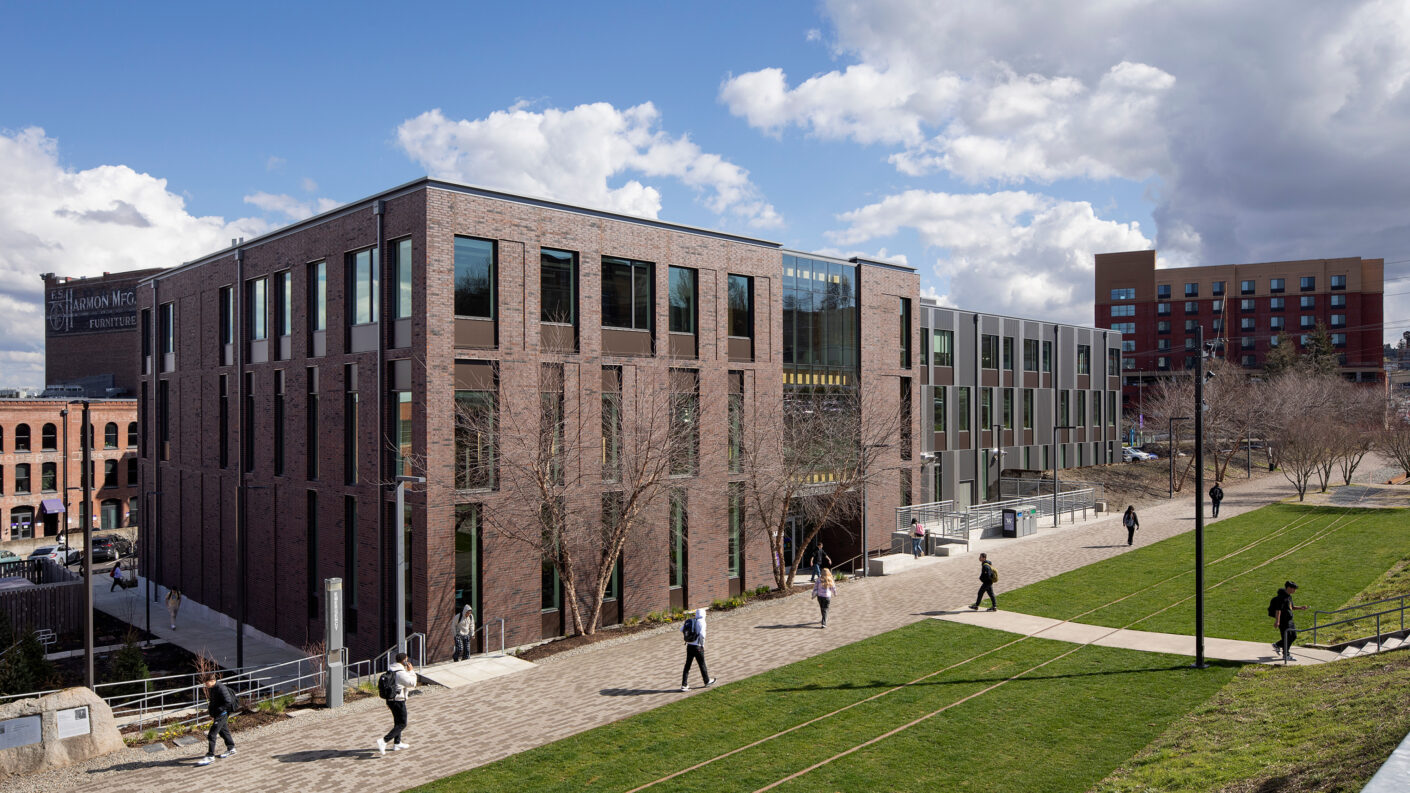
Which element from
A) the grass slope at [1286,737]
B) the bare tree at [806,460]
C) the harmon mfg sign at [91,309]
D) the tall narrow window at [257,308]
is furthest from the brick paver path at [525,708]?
the harmon mfg sign at [91,309]

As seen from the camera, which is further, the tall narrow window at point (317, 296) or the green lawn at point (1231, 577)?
the tall narrow window at point (317, 296)

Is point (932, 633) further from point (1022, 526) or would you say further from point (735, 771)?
point (1022, 526)

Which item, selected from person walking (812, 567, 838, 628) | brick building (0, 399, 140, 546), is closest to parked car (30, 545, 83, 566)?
brick building (0, 399, 140, 546)

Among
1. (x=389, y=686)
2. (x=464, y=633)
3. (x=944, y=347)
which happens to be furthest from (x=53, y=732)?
(x=944, y=347)

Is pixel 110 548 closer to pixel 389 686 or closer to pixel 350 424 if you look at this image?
pixel 350 424

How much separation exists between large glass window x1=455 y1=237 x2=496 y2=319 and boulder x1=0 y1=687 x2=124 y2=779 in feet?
41.3

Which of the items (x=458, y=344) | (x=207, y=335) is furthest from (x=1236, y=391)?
(x=207, y=335)

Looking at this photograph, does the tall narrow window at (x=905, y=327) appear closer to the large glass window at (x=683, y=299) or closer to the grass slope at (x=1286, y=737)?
the large glass window at (x=683, y=299)

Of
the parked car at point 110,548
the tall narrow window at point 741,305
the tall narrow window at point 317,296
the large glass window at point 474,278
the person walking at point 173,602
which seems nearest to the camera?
the large glass window at point 474,278

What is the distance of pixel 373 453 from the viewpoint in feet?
83.7

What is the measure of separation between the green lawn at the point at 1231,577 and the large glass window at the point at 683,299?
44.0ft

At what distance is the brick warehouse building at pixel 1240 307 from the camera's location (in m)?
111

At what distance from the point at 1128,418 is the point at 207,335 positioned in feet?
319

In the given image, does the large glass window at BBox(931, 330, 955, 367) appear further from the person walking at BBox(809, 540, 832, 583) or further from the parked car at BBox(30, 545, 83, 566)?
the parked car at BBox(30, 545, 83, 566)
